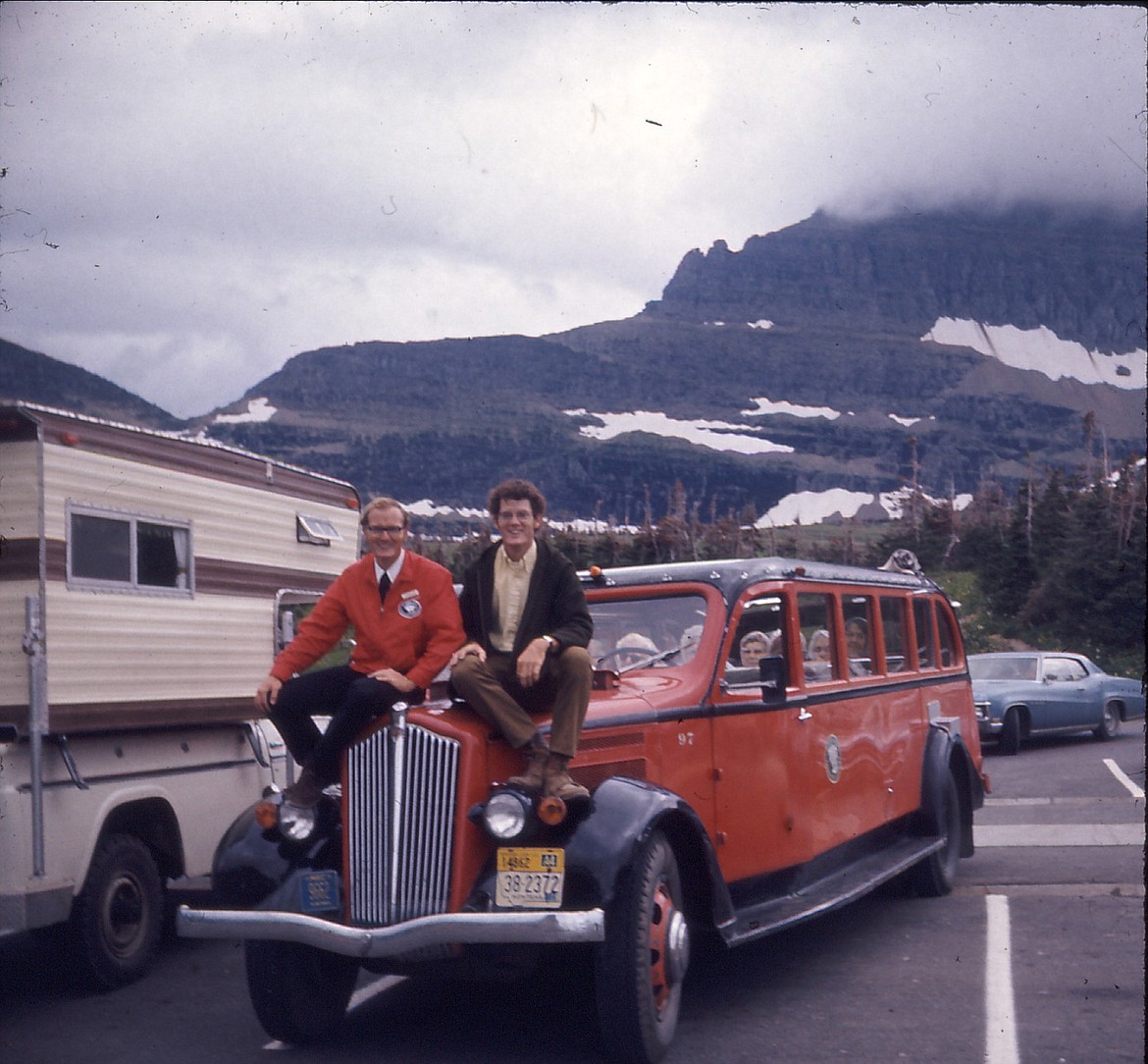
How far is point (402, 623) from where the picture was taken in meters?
6.02

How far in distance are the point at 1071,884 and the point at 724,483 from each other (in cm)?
16746

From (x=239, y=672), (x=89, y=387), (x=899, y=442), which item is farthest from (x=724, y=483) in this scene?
(x=239, y=672)

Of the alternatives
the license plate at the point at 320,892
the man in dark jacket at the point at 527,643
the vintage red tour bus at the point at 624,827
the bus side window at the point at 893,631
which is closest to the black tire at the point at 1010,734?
the bus side window at the point at 893,631

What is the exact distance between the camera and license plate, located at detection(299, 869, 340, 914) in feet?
18.4

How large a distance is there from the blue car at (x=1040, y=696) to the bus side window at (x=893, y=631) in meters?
10.2

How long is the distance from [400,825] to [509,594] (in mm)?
1103

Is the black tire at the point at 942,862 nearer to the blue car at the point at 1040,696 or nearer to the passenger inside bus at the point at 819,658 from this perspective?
the passenger inside bus at the point at 819,658

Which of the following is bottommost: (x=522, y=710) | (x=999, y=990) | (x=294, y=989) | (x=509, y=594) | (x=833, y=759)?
(x=999, y=990)

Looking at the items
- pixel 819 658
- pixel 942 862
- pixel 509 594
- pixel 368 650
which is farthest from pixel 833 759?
pixel 368 650

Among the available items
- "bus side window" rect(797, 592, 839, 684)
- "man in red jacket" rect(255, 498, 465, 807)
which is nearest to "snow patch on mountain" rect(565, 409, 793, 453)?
"bus side window" rect(797, 592, 839, 684)

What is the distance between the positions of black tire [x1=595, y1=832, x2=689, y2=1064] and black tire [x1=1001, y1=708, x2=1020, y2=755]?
14.6 meters

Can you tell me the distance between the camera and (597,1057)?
18.7 ft

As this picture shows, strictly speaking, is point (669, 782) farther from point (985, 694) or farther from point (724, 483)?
point (724, 483)

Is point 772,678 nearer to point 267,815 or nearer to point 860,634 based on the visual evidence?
point 860,634
